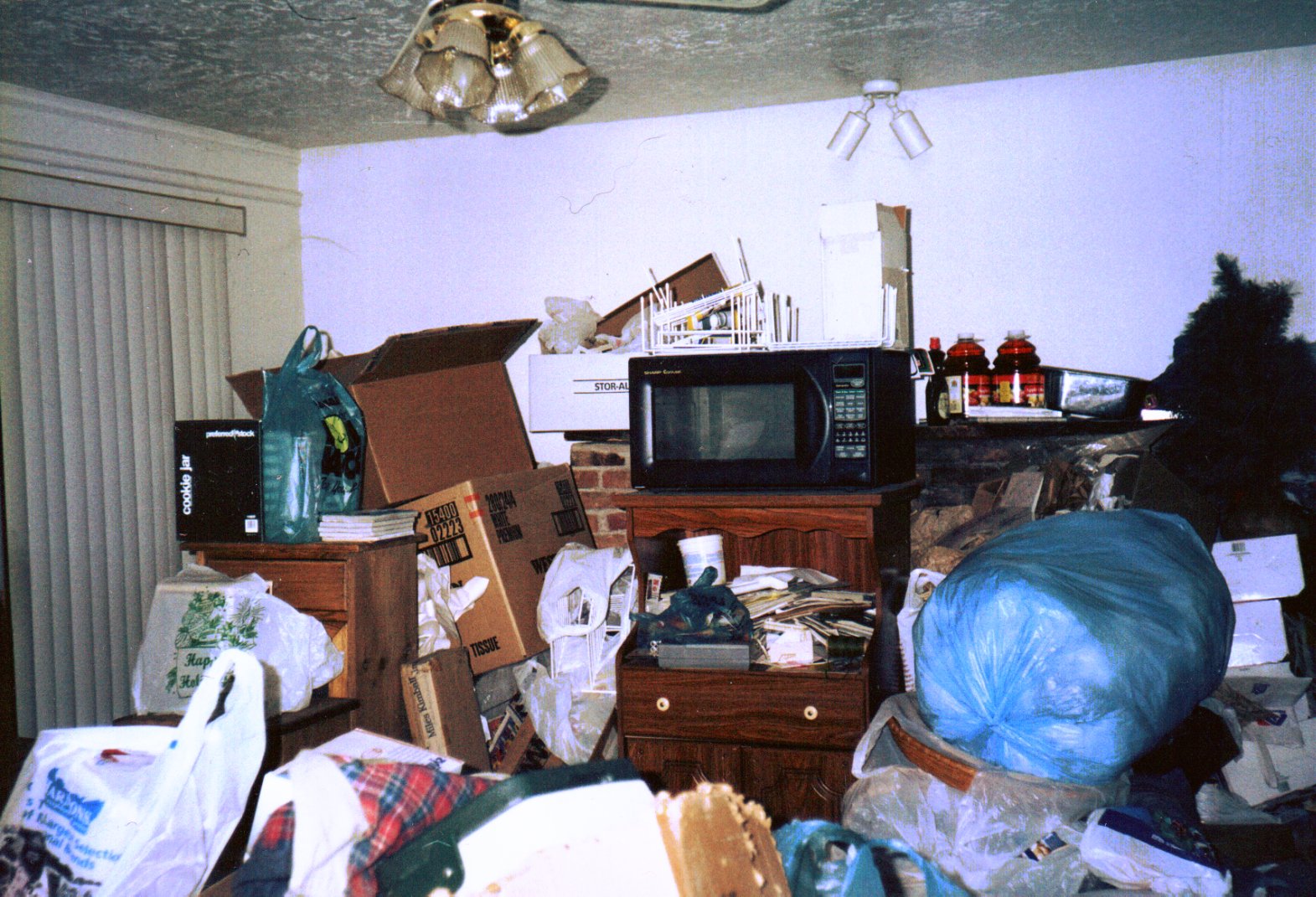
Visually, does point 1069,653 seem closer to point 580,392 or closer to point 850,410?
point 850,410

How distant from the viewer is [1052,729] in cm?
156

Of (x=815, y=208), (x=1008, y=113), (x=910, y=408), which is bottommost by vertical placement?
(x=910, y=408)

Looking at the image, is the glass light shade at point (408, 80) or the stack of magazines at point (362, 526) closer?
the glass light shade at point (408, 80)

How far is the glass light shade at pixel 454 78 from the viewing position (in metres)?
1.53

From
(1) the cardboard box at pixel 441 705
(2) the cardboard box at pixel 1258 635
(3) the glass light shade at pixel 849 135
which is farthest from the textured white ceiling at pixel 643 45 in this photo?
(1) the cardboard box at pixel 441 705

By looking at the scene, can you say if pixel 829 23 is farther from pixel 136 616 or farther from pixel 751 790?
pixel 136 616

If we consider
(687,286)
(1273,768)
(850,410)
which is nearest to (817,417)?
(850,410)

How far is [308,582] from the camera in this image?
2.27 meters

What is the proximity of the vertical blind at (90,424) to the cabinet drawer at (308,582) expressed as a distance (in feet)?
2.86

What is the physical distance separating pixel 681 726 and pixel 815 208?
168cm

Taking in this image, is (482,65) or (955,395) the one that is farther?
(955,395)

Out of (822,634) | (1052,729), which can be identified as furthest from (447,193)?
(1052,729)

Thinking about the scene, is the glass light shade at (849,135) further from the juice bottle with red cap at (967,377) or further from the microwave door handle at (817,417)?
the microwave door handle at (817,417)

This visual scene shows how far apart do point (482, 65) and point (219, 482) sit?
1299 millimetres
